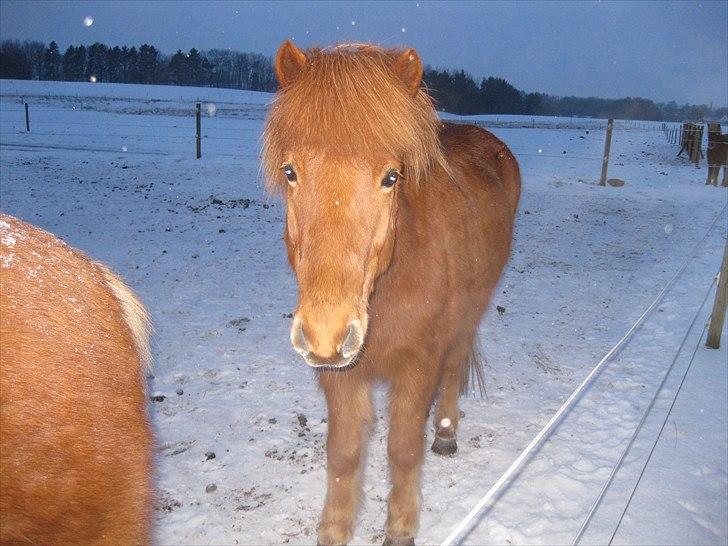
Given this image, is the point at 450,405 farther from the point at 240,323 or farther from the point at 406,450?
the point at 240,323

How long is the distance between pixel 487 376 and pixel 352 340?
3.20 m

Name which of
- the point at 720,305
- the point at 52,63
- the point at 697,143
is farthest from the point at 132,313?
the point at 52,63

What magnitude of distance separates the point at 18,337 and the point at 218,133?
21693mm

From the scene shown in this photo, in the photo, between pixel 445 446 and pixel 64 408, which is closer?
pixel 64 408

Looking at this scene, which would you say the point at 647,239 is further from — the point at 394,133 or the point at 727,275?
the point at 394,133

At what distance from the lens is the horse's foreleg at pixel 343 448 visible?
8.51 feet

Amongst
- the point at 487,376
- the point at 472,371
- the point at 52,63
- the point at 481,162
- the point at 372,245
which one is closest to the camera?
the point at 372,245

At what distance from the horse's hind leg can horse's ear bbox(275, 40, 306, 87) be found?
2139 mm

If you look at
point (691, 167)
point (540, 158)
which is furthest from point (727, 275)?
point (691, 167)

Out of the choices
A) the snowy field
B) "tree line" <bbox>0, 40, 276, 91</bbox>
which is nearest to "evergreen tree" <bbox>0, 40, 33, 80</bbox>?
"tree line" <bbox>0, 40, 276, 91</bbox>

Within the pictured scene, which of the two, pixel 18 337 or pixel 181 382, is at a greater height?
pixel 18 337

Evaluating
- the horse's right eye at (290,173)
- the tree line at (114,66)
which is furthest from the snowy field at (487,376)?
the tree line at (114,66)

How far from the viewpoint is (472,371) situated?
4.12 metres

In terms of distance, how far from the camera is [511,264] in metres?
7.75
